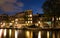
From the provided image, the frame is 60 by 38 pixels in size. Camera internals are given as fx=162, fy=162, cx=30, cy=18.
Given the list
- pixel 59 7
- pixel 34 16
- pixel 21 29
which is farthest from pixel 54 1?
pixel 21 29

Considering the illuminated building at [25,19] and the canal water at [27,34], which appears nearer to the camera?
the canal water at [27,34]

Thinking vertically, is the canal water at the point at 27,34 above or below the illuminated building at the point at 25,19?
below

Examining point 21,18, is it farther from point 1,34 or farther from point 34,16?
point 1,34

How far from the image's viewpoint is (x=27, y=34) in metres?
8.80

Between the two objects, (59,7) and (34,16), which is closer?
(34,16)

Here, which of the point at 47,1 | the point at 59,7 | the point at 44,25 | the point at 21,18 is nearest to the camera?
the point at 44,25

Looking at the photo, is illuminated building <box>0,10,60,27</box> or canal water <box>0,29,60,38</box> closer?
canal water <box>0,29,60,38</box>

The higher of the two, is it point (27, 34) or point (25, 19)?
point (25, 19)

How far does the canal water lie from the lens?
8586mm

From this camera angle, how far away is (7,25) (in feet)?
30.1

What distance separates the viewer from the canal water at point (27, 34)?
338 inches

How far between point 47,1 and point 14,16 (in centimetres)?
325

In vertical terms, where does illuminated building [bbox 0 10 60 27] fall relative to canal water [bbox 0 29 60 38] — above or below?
above

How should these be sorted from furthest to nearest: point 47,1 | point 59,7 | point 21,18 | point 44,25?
point 47,1 < point 59,7 < point 21,18 < point 44,25
